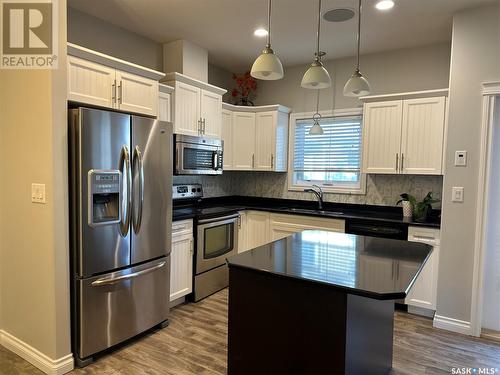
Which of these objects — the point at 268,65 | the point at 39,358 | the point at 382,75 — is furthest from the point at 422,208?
the point at 39,358

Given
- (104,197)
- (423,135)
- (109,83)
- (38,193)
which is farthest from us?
(423,135)

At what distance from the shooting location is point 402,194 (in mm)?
3734

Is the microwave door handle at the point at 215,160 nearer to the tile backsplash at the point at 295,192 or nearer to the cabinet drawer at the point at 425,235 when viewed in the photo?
the tile backsplash at the point at 295,192

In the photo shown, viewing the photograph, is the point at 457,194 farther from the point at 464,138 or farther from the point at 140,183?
the point at 140,183

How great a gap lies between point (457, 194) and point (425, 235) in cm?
50

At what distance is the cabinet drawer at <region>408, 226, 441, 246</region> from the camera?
3.18 meters

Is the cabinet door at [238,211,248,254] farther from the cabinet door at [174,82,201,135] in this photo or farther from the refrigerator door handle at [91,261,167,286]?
the refrigerator door handle at [91,261,167,286]

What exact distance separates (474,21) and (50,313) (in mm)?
4037

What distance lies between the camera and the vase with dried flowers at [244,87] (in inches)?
183

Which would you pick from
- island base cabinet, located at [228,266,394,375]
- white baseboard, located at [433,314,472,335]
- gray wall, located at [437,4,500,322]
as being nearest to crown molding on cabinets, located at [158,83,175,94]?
island base cabinet, located at [228,266,394,375]

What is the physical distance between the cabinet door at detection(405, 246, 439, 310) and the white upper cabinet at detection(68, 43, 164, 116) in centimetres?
297

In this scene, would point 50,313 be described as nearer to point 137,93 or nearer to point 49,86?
point 49,86

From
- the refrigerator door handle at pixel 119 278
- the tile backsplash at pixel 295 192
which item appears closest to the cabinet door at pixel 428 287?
the tile backsplash at pixel 295 192

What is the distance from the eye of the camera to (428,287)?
3262 mm
